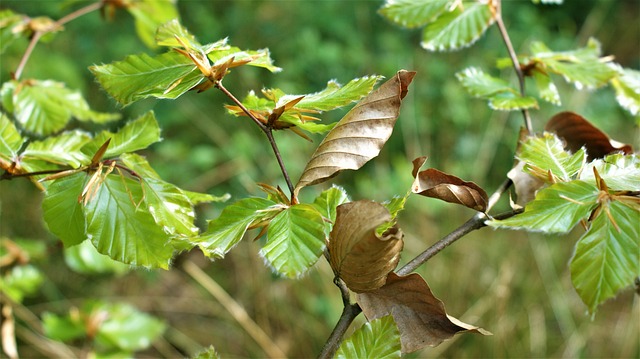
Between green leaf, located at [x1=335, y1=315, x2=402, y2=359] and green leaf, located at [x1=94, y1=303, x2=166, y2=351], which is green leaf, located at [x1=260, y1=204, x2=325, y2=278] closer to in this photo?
green leaf, located at [x1=335, y1=315, x2=402, y2=359]

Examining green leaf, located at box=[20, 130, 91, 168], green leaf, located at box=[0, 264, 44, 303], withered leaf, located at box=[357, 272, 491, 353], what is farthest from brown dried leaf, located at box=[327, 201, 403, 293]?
green leaf, located at box=[0, 264, 44, 303]

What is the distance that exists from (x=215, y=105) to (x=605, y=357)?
2.14 meters

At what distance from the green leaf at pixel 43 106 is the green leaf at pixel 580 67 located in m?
0.47

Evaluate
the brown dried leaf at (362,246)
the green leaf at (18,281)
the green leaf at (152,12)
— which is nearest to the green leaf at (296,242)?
the brown dried leaf at (362,246)

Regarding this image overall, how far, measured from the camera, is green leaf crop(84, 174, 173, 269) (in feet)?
1.50

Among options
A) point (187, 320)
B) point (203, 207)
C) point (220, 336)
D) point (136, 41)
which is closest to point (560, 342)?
point (220, 336)

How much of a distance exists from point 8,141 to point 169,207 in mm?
185

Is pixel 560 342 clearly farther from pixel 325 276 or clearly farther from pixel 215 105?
pixel 215 105

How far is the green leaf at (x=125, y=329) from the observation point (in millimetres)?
1195

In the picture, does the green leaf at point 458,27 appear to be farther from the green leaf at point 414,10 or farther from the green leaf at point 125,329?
the green leaf at point 125,329

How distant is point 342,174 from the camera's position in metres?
2.97

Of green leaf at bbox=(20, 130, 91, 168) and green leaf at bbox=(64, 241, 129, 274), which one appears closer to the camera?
green leaf at bbox=(20, 130, 91, 168)

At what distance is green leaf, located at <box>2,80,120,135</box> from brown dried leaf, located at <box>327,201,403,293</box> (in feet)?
1.33

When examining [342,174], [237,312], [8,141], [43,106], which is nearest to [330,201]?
[8,141]
